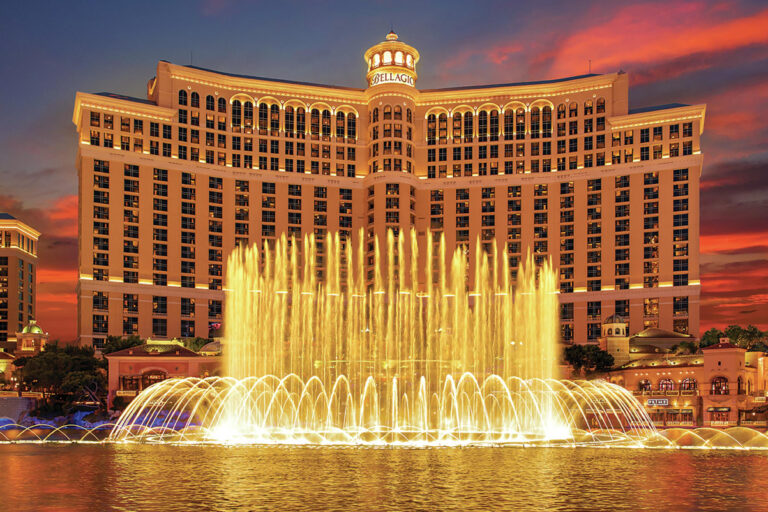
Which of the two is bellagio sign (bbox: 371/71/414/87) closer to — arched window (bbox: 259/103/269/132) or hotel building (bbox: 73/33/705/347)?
hotel building (bbox: 73/33/705/347)

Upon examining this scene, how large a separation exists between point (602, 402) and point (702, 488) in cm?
5007

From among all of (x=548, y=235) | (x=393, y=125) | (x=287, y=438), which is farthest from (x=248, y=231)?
(x=287, y=438)

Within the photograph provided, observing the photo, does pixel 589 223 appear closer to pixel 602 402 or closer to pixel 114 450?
pixel 602 402

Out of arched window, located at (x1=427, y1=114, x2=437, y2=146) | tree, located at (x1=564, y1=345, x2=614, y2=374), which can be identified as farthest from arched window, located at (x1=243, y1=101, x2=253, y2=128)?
tree, located at (x1=564, y1=345, x2=614, y2=374)

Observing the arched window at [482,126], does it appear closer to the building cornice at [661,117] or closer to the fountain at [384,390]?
the building cornice at [661,117]

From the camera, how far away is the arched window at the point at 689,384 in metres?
88.6

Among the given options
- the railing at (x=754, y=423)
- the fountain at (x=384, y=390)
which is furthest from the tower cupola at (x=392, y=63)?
the railing at (x=754, y=423)

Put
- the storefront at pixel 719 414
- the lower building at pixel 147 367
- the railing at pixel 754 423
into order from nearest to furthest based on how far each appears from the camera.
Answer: the railing at pixel 754 423 < the storefront at pixel 719 414 < the lower building at pixel 147 367

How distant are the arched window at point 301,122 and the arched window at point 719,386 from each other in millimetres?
76686

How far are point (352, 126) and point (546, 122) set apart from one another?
31515 mm

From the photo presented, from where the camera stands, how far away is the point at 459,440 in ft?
174

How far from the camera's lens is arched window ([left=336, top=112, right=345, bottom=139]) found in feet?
460

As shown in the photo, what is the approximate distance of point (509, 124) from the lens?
139 metres

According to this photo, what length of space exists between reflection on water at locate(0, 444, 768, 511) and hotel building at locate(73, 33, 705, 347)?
77.1 meters
